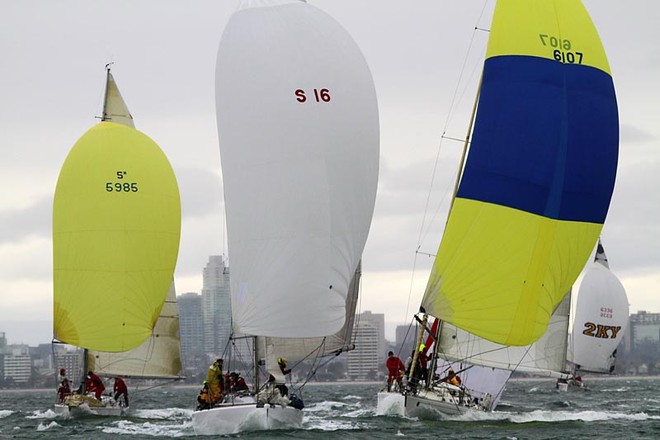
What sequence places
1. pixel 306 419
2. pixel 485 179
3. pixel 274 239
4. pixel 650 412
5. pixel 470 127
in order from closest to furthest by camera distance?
pixel 274 239 → pixel 485 179 → pixel 470 127 → pixel 306 419 → pixel 650 412

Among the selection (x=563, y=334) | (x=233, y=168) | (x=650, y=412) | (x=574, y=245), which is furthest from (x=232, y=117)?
(x=650, y=412)

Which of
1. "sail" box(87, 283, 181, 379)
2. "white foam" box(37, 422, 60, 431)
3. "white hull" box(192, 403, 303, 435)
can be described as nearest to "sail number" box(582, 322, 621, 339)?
"sail" box(87, 283, 181, 379)

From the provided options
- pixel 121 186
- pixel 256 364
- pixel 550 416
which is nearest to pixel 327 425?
pixel 256 364

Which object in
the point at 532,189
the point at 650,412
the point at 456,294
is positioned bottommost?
the point at 650,412

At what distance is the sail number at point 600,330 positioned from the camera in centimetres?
5816

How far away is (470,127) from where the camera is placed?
3078 centimetres

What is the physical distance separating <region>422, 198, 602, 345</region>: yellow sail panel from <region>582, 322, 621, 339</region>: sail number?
3004cm

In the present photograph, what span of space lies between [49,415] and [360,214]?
1389cm

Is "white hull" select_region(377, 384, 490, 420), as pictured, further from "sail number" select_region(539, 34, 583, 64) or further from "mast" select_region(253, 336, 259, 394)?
"sail number" select_region(539, 34, 583, 64)

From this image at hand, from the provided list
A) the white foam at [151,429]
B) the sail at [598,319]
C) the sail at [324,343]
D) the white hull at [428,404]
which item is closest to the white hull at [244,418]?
the white foam at [151,429]

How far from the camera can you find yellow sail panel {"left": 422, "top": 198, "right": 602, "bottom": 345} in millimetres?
28156

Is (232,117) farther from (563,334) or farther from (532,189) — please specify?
(563,334)

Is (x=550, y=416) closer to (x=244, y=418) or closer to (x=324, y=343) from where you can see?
(x=324, y=343)

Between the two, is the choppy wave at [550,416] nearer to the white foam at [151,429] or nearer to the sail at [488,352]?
the sail at [488,352]
